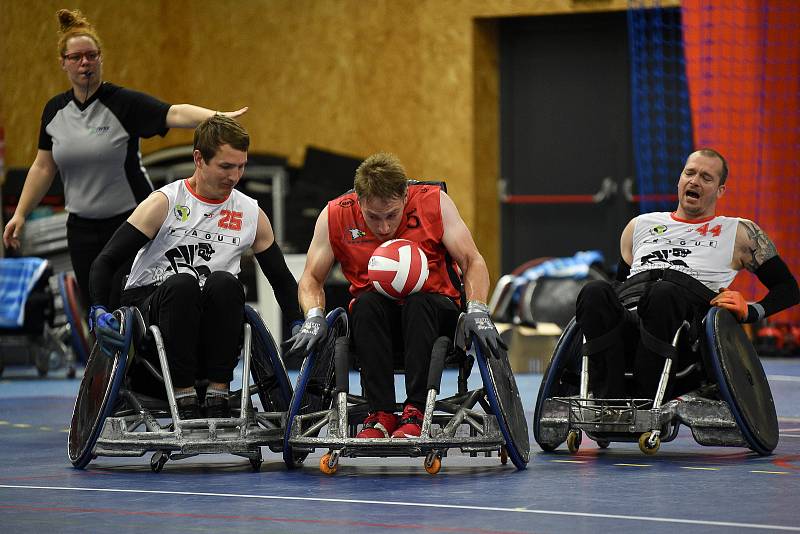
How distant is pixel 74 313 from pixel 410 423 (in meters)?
6.14

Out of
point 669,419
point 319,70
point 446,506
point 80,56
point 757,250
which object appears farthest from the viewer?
point 319,70

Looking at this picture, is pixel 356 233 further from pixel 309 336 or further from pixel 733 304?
pixel 733 304

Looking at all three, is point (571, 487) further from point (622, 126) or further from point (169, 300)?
point (622, 126)

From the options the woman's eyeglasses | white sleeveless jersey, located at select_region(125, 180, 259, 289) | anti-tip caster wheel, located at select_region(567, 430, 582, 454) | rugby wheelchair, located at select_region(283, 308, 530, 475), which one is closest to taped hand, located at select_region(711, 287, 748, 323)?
anti-tip caster wheel, located at select_region(567, 430, 582, 454)

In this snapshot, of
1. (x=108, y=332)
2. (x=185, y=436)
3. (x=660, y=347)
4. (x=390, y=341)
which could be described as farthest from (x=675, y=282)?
(x=108, y=332)

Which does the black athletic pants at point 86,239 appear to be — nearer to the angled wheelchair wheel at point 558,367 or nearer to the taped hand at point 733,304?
the angled wheelchair wheel at point 558,367

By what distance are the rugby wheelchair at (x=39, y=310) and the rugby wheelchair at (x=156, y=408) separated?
520 cm

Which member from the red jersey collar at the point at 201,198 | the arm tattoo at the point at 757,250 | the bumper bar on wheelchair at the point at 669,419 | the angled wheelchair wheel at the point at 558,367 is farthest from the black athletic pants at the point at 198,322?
the arm tattoo at the point at 757,250

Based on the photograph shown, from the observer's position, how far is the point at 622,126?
43.2 ft

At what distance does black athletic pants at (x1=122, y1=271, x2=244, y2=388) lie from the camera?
15.9 ft

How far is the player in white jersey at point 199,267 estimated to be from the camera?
4871 millimetres

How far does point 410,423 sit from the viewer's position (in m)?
4.70

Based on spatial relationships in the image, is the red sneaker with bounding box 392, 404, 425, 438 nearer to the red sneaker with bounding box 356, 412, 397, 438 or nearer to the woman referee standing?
the red sneaker with bounding box 356, 412, 397, 438

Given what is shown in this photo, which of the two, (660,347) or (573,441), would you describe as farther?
(573,441)
